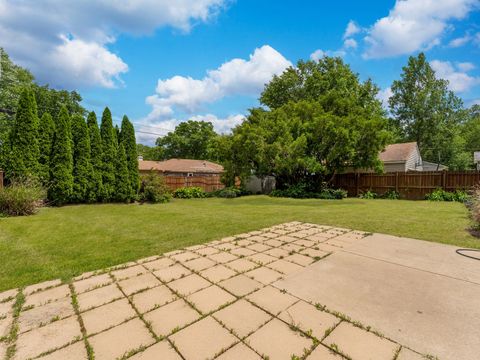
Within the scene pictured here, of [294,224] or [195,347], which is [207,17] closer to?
[294,224]

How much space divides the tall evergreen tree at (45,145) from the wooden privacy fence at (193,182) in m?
6.27

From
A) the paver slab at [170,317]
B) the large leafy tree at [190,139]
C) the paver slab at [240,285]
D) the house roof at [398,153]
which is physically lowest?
the paver slab at [240,285]

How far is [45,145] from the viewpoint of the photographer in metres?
9.84

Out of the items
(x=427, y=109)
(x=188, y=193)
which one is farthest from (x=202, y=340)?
(x=427, y=109)

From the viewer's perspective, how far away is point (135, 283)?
2.73 metres

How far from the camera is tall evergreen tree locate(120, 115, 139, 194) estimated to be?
12.0m

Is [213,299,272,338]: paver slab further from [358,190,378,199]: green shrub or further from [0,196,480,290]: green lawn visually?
[358,190,378,199]: green shrub

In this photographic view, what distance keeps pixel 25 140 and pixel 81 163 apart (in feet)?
6.68

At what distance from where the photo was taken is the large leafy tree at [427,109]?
77.4 feet

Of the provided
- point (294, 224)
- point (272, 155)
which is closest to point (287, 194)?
point (272, 155)

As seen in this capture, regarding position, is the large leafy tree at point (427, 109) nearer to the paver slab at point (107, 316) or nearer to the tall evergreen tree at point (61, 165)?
the tall evergreen tree at point (61, 165)

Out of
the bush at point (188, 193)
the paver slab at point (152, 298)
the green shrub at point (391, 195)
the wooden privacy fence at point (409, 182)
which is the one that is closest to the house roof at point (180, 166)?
the bush at point (188, 193)

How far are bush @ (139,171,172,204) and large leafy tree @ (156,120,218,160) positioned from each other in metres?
27.3

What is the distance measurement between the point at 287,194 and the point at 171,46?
33.0 ft
